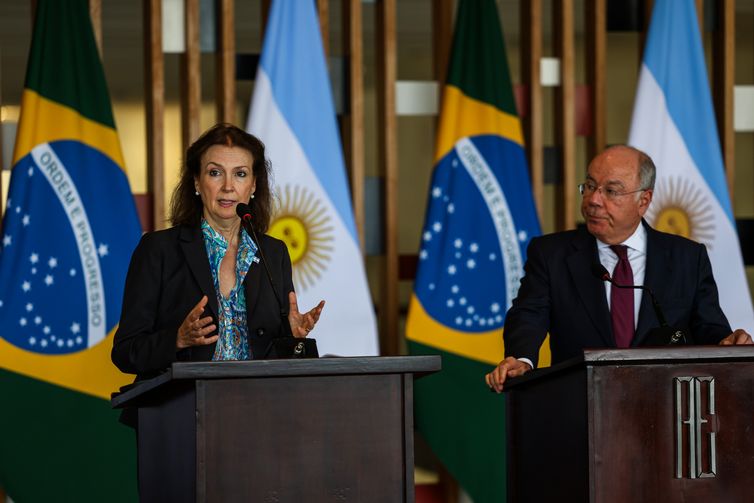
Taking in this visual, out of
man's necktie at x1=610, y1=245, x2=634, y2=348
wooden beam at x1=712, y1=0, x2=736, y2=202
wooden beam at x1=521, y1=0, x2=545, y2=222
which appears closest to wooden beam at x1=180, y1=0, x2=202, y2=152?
wooden beam at x1=521, y1=0, x2=545, y2=222

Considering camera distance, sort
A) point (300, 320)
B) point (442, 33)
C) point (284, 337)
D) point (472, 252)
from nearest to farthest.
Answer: point (284, 337) < point (300, 320) < point (472, 252) < point (442, 33)

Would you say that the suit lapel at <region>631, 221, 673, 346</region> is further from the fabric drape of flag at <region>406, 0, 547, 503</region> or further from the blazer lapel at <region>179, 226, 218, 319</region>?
the fabric drape of flag at <region>406, 0, 547, 503</region>

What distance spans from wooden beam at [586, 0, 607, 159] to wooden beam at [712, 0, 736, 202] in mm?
599

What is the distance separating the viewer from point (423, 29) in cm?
905

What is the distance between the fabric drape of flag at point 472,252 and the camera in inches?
215

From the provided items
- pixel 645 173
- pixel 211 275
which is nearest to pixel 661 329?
pixel 645 173

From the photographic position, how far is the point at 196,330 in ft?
9.56

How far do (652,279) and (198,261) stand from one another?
4.66 feet

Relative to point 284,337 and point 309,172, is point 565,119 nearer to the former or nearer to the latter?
point 309,172

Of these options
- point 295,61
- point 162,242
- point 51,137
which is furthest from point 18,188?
point 162,242

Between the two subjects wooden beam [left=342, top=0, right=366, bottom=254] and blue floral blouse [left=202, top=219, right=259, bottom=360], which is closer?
blue floral blouse [left=202, top=219, right=259, bottom=360]

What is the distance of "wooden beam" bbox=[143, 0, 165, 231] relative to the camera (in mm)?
5531

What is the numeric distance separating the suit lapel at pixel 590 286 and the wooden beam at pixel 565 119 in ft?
7.09

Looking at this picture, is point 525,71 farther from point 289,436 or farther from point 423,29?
point 289,436
